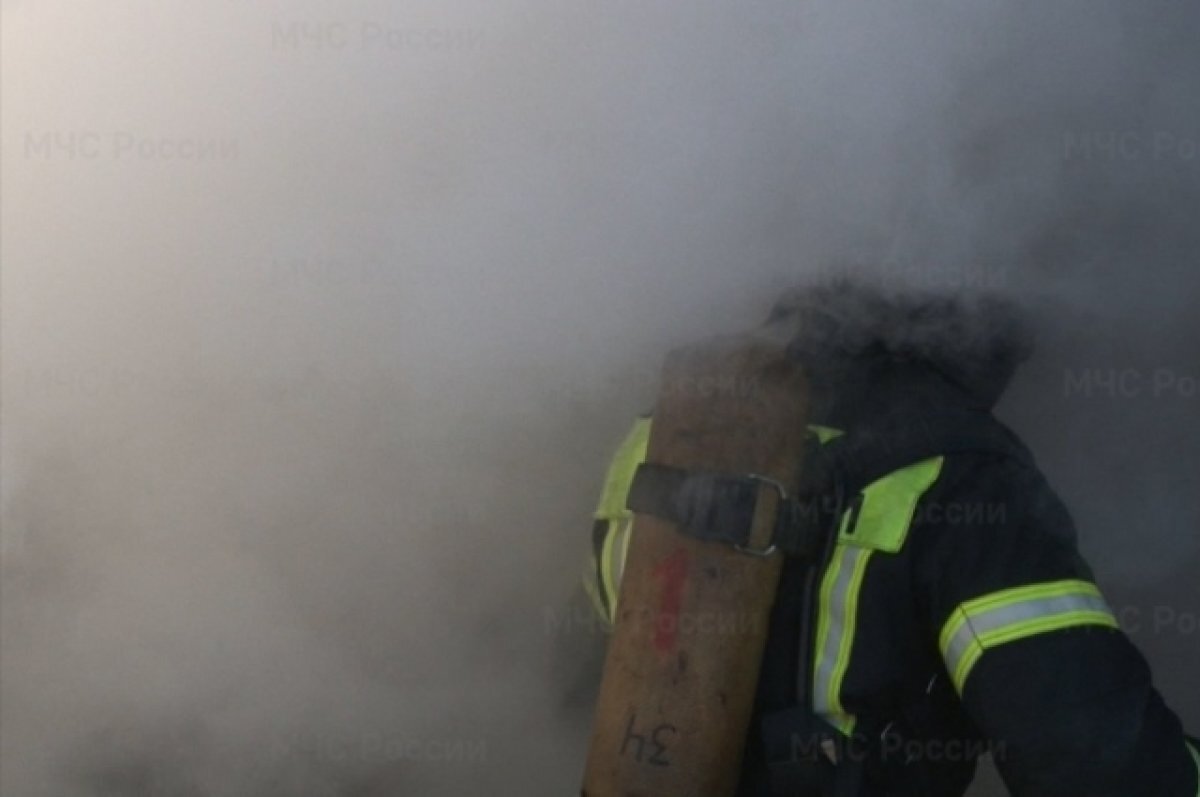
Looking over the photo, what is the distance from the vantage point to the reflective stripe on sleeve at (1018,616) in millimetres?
1311

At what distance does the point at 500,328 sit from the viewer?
6.22ft

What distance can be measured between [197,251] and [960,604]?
1.17 m

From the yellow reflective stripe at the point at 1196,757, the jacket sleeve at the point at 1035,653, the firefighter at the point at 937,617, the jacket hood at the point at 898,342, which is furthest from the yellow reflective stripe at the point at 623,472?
the yellow reflective stripe at the point at 1196,757

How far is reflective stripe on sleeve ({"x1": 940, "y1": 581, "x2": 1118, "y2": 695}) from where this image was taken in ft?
4.30

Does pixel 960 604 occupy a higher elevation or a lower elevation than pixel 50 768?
higher

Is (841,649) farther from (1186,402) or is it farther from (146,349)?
(146,349)

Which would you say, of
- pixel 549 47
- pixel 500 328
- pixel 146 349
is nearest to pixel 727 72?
pixel 549 47

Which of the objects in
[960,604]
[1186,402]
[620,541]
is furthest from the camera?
[1186,402]

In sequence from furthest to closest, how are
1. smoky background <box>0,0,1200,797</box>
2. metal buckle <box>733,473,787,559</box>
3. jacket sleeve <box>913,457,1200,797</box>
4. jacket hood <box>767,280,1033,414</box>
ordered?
1. smoky background <box>0,0,1200,797</box>
2. jacket hood <box>767,280,1033,414</box>
3. metal buckle <box>733,473,787,559</box>
4. jacket sleeve <box>913,457,1200,797</box>

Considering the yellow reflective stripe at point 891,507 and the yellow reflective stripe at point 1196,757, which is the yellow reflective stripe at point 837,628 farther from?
the yellow reflective stripe at point 1196,757

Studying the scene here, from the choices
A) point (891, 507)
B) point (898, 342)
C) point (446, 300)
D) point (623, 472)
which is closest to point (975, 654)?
point (891, 507)

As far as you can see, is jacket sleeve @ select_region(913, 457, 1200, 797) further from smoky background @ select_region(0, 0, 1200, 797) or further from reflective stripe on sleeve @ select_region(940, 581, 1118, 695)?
smoky background @ select_region(0, 0, 1200, 797)

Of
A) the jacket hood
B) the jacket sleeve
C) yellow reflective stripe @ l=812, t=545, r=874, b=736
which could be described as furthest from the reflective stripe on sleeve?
the jacket hood

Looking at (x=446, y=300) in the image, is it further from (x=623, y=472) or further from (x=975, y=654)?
(x=975, y=654)
